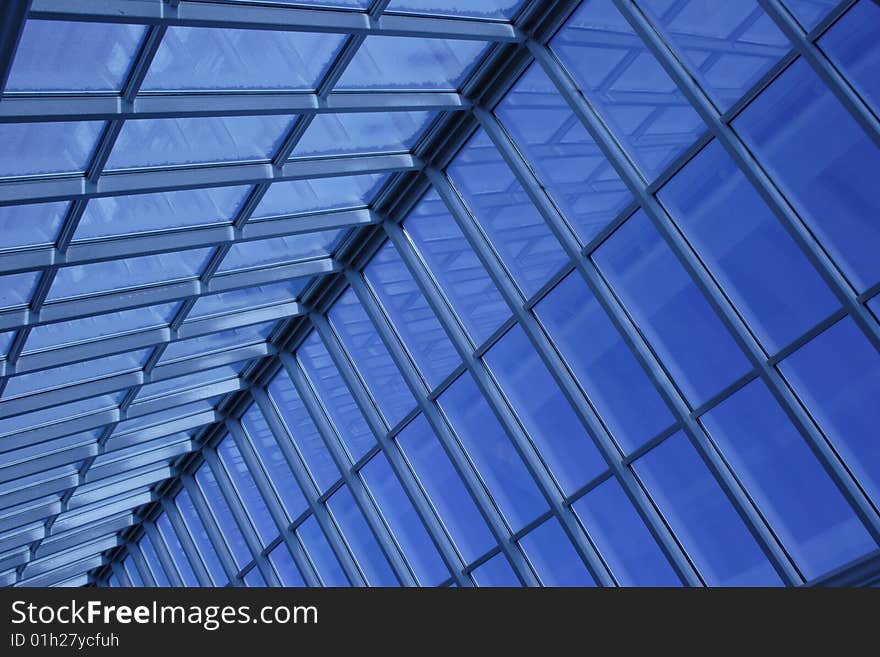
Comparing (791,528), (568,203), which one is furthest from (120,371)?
(791,528)

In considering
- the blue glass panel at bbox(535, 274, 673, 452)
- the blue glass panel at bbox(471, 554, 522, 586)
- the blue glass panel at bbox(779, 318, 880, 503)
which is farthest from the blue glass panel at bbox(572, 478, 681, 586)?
the blue glass panel at bbox(779, 318, 880, 503)

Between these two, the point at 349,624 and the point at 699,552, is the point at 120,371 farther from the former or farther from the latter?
the point at 349,624

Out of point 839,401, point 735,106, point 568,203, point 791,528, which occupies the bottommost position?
point 791,528

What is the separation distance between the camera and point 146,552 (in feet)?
112

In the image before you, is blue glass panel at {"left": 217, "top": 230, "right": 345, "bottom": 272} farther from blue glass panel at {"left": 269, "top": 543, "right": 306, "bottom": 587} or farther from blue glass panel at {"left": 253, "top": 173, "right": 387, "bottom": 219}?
blue glass panel at {"left": 269, "top": 543, "right": 306, "bottom": 587}

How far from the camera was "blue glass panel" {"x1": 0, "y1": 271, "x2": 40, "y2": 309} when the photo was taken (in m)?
15.9

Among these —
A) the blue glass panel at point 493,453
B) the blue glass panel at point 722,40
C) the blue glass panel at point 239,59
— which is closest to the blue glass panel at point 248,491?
the blue glass panel at point 493,453

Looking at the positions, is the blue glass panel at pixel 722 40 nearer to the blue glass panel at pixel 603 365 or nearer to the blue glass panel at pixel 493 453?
the blue glass panel at pixel 603 365

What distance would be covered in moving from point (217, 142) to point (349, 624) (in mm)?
9754

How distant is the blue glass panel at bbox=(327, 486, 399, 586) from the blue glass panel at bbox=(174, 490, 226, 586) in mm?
8103

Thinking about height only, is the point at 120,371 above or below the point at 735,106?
above

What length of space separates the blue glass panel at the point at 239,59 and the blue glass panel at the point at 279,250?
16.9 ft

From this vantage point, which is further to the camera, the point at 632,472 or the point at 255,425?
the point at 255,425

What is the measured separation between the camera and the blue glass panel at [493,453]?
58.9 ft
